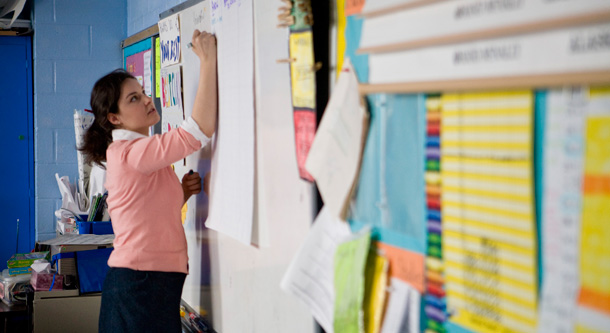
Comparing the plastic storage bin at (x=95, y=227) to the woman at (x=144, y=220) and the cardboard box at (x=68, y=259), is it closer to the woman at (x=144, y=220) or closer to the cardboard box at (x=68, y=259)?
the cardboard box at (x=68, y=259)

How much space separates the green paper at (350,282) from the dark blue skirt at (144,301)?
2.74 feet

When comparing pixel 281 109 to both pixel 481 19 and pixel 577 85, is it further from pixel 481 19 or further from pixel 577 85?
pixel 577 85

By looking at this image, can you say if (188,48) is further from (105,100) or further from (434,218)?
(434,218)

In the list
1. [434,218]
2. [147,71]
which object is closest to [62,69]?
[147,71]

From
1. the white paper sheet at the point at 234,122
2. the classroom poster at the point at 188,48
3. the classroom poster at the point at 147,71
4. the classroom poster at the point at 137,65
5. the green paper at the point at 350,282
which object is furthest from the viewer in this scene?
the classroom poster at the point at 137,65

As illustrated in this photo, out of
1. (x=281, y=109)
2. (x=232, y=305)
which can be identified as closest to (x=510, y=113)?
(x=281, y=109)

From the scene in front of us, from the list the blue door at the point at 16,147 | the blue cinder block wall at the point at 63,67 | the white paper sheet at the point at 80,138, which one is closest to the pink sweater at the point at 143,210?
the white paper sheet at the point at 80,138

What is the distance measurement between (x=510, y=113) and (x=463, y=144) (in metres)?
0.08

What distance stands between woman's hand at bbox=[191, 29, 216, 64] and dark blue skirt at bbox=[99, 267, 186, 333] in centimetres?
61

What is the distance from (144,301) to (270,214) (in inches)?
23.2

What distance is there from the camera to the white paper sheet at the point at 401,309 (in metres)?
0.84

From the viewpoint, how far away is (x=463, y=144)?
72cm

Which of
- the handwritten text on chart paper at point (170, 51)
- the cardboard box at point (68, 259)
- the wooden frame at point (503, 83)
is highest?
the handwritten text on chart paper at point (170, 51)

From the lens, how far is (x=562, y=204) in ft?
2.01
